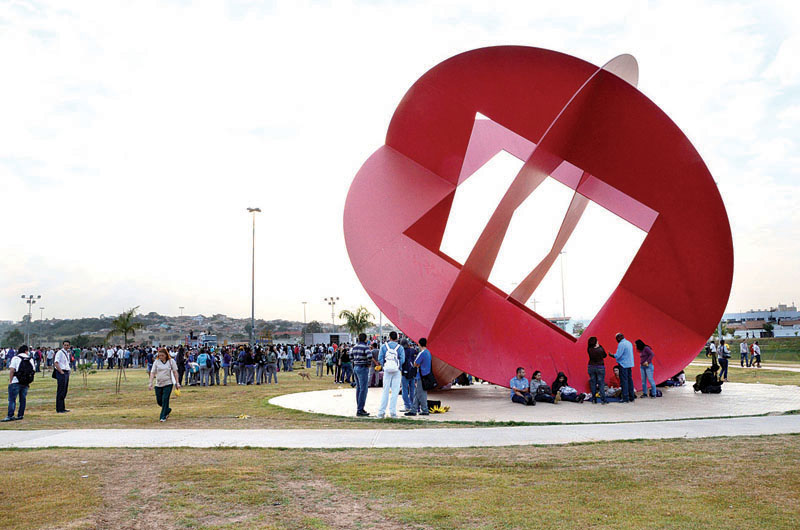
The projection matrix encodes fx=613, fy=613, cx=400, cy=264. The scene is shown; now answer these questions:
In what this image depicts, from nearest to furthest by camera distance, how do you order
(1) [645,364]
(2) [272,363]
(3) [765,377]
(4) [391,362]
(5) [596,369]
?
(4) [391,362], (5) [596,369], (1) [645,364], (3) [765,377], (2) [272,363]

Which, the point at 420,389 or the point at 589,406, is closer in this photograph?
the point at 420,389

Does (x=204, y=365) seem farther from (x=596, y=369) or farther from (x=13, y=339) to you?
(x=13, y=339)

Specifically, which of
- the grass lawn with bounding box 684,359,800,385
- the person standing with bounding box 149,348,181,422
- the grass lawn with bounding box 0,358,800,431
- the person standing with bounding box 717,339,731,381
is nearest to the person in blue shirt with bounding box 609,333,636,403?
the grass lawn with bounding box 0,358,800,431

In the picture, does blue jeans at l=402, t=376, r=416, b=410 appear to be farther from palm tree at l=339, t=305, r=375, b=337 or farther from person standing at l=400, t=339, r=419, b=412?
palm tree at l=339, t=305, r=375, b=337

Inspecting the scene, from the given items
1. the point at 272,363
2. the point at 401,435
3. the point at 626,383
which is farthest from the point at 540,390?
the point at 272,363

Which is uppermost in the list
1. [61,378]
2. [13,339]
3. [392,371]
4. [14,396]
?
[13,339]

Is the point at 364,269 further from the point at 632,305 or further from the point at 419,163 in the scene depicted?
the point at 632,305

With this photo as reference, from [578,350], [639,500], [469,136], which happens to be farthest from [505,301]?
[639,500]

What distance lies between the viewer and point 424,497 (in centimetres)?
579

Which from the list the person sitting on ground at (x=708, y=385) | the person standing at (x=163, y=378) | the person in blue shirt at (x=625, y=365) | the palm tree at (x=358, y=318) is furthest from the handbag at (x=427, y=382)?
the palm tree at (x=358, y=318)

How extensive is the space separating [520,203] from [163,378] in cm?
862

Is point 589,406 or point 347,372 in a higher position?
point 347,372

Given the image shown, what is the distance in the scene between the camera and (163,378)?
41.9 ft

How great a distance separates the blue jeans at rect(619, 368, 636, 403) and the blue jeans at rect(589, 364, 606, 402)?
0.51m
